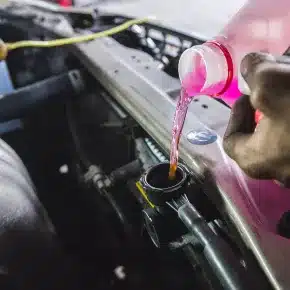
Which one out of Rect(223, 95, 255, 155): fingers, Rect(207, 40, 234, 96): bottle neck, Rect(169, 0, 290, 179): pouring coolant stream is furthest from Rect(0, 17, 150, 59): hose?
Rect(223, 95, 255, 155): fingers

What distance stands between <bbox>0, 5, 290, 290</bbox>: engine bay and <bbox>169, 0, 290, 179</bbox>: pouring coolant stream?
0.09 meters

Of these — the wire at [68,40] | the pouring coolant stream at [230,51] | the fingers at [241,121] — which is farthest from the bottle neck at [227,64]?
the wire at [68,40]

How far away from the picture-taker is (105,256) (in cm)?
128

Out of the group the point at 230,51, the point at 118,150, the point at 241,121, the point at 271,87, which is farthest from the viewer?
the point at 118,150

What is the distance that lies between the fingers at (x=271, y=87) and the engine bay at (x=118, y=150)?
0.21m

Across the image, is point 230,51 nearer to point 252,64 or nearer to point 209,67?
point 209,67

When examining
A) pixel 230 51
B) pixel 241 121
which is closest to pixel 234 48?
pixel 230 51

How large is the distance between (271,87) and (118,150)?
85cm

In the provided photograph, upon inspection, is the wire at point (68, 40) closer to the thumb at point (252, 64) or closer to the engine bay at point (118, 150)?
the engine bay at point (118, 150)

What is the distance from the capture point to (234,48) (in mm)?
767

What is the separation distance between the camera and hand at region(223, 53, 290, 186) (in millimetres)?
492

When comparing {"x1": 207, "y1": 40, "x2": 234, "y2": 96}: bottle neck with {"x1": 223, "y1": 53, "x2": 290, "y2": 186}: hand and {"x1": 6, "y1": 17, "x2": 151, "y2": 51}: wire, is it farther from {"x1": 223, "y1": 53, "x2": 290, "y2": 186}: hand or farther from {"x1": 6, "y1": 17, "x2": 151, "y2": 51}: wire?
{"x1": 6, "y1": 17, "x2": 151, "y2": 51}: wire

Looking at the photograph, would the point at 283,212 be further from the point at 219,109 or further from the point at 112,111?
the point at 112,111

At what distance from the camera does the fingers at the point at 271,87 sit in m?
0.49
